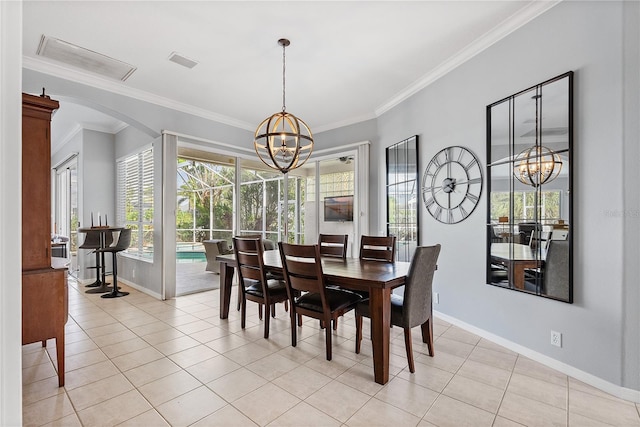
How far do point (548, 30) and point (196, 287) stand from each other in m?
5.42

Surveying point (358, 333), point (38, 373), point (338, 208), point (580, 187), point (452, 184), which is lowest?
point (38, 373)

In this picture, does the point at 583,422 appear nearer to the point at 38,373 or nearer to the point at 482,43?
the point at 482,43

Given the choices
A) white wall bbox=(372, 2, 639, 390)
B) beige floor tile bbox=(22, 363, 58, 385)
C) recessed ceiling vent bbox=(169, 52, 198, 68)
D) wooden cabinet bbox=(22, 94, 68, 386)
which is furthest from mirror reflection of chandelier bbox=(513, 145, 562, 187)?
beige floor tile bbox=(22, 363, 58, 385)

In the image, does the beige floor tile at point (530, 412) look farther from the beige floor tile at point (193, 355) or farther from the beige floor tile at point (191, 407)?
the beige floor tile at point (193, 355)

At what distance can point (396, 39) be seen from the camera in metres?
2.95

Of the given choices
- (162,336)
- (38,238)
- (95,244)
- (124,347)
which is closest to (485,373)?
(162,336)

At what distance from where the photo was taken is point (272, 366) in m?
2.46

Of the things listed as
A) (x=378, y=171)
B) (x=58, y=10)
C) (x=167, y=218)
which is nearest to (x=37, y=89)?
(x=58, y=10)

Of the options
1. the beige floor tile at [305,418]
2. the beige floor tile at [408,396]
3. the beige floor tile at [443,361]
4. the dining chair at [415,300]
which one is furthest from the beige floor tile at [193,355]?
the beige floor tile at [443,361]

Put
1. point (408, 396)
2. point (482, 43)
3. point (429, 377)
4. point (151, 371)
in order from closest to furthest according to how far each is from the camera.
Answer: point (408, 396), point (429, 377), point (151, 371), point (482, 43)

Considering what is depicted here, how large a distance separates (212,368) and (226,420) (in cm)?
67

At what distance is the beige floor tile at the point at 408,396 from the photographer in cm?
193

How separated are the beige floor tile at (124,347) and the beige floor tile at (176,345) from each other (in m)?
0.15

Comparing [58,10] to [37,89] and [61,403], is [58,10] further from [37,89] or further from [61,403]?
[61,403]
